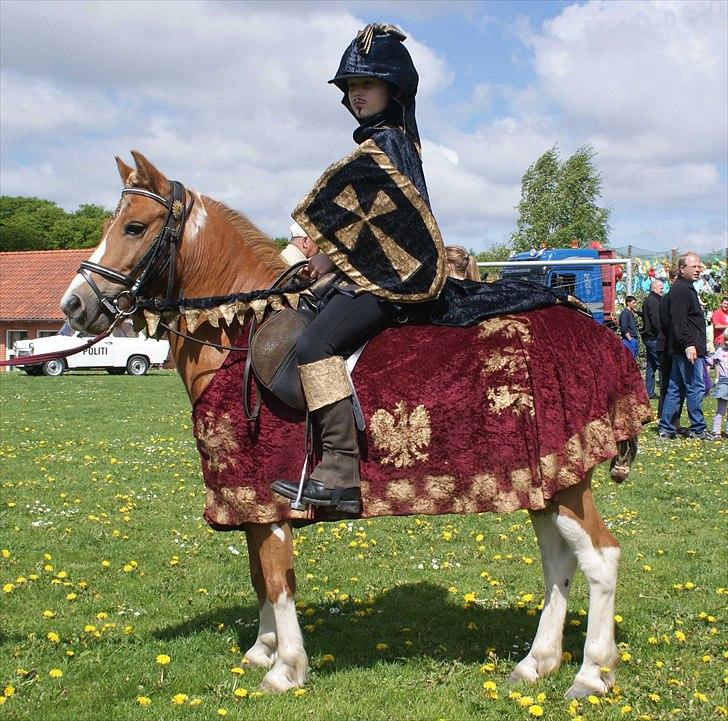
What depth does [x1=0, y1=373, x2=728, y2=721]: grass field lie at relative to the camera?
5.14m

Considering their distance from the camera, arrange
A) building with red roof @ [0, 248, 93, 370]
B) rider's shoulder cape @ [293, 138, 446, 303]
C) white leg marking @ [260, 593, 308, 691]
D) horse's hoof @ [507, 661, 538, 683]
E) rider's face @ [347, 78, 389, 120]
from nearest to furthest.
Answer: rider's shoulder cape @ [293, 138, 446, 303], rider's face @ [347, 78, 389, 120], white leg marking @ [260, 593, 308, 691], horse's hoof @ [507, 661, 538, 683], building with red roof @ [0, 248, 93, 370]

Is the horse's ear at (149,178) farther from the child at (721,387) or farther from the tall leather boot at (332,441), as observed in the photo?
the child at (721,387)

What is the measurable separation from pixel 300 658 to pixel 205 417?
1.54 metres

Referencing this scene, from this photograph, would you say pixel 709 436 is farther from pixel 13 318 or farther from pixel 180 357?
pixel 13 318

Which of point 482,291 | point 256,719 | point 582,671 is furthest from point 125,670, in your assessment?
point 482,291

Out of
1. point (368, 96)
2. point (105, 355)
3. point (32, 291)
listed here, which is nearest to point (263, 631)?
point (368, 96)

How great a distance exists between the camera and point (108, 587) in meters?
7.56

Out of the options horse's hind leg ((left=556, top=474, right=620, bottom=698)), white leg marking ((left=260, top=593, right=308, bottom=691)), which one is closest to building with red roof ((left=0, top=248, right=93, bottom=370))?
white leg marking ((left=260, top=593, right=308, bottom=691))

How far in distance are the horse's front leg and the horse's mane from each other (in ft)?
5.24

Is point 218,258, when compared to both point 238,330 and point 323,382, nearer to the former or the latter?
point 238,330

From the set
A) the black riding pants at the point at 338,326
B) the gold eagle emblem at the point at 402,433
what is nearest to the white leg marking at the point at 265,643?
the gold eagle emblem at the point at 402,433

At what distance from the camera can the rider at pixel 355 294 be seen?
4848 millimetres

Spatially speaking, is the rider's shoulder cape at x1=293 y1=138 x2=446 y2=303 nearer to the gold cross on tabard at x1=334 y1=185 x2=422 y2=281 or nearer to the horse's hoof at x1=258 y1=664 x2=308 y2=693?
the gold cross on tabard at x1=334 y1=185 x2=422 y2=281

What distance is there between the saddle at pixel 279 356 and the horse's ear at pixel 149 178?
3.30 ft
